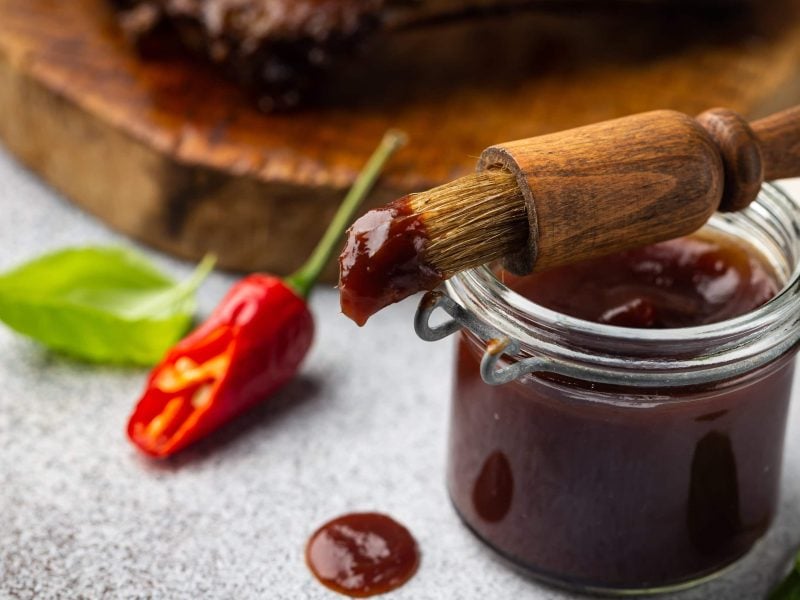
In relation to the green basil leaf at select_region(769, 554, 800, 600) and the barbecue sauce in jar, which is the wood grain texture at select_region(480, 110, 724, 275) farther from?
the green basil leaf at select_region(769, 554, 800, 600)

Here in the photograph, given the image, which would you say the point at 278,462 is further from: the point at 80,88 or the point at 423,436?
the point at 80,88

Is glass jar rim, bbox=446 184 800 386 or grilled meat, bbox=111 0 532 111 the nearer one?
glass jar rim, bbox=446 184 800 386

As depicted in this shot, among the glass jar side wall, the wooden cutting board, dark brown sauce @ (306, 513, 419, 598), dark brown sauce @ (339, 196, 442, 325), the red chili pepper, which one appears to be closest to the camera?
dark brown sauce @ (339, 196, 442, 325)

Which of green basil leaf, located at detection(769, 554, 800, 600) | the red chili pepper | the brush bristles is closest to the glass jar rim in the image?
the brush bristles

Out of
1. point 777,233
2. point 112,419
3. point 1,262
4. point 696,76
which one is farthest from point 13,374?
point 696,76

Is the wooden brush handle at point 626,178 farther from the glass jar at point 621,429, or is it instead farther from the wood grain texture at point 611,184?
the glass jar at point 621,429

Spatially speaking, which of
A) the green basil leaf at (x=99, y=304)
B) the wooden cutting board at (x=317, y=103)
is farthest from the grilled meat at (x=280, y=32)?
the green basil leaf at (x=99, y=304)

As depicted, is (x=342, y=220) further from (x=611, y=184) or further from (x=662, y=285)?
(x=611, y=184)
